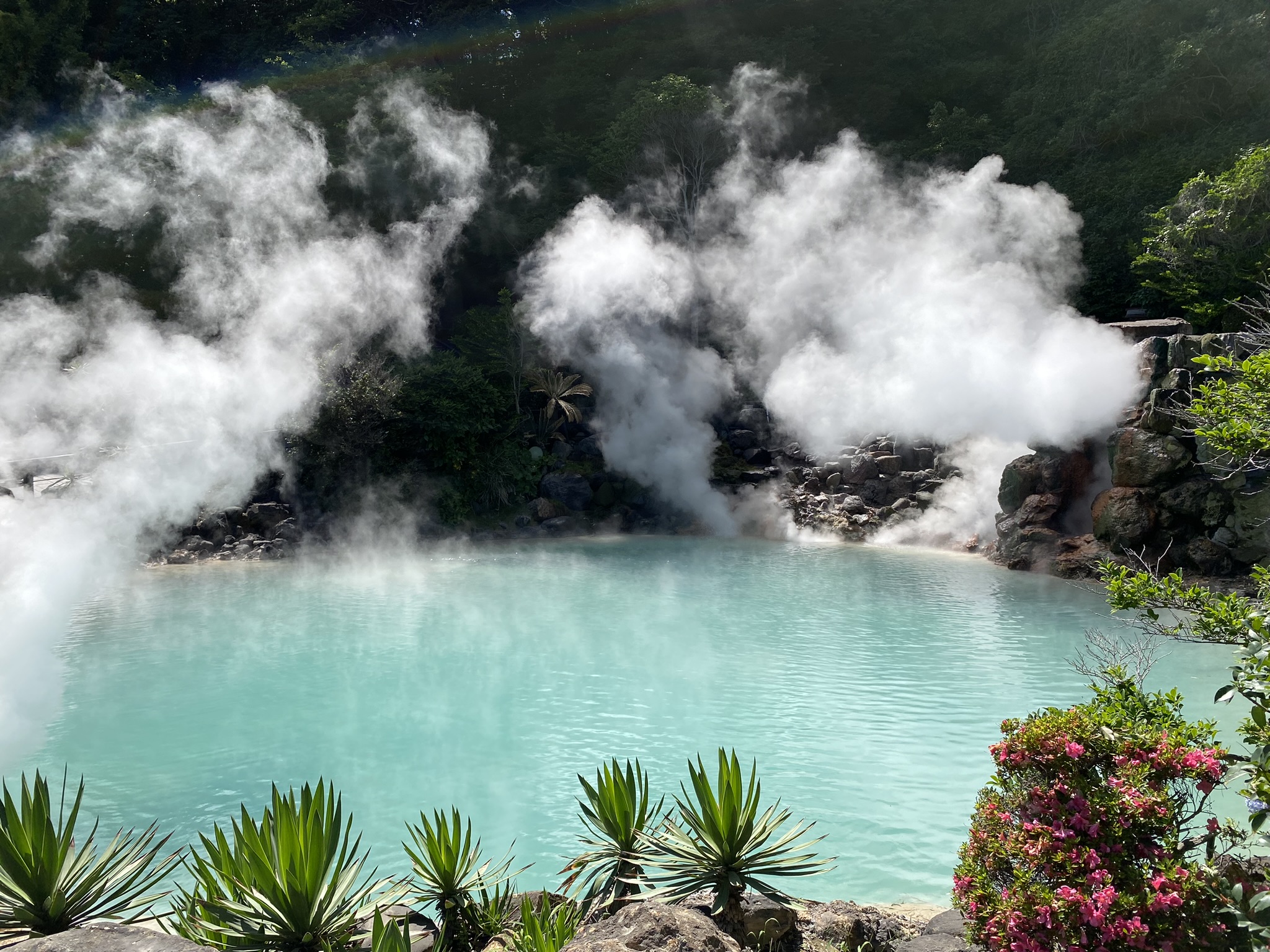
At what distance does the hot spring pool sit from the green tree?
325 inches

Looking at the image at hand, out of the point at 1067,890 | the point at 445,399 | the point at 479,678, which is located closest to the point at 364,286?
the point at 445,399

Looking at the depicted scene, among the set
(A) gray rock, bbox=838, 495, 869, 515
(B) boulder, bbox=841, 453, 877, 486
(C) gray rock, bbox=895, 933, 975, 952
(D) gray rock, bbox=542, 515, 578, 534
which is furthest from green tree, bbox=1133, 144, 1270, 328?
(C) gray rock, bbox=895, 933, 975, 952

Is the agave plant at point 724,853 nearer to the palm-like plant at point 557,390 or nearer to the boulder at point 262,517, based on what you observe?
the boulder at point 262,517

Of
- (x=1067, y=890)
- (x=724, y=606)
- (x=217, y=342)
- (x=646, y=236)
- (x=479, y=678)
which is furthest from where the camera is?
(x=646, y=236)

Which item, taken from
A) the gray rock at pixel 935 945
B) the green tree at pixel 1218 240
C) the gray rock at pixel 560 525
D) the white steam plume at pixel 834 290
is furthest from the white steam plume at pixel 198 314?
the green tree at pixel 1218 240

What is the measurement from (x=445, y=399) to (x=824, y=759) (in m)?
15.4

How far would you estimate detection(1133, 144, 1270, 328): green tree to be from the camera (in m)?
16.9

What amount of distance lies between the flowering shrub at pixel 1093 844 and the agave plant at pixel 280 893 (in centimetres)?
245

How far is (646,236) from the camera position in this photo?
973 inches

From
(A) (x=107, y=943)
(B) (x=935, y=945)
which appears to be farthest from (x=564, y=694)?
(A) (x=107, y=943)

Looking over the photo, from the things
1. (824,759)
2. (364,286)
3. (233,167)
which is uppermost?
(233,167)

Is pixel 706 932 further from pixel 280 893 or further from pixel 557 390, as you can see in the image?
pixel 557 390

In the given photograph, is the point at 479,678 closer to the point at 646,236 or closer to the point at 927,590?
the point at 927,590

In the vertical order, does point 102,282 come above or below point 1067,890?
above
